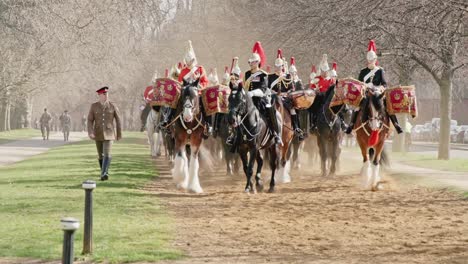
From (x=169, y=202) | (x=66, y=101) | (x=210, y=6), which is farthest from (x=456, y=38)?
(x=66, y=101)

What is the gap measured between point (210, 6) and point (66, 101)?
5978cm

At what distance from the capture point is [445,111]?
1144 inches

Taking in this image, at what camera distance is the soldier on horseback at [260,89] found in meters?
18.5

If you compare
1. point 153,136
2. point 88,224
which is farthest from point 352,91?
point 153,136

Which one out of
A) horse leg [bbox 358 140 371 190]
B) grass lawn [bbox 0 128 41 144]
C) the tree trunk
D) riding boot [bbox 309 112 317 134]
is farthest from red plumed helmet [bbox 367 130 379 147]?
grass lawn [bbox 0 128 41 144]

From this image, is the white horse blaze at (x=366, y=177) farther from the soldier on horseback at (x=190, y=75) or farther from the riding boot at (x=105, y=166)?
the riding boot at (x=105, y=166)

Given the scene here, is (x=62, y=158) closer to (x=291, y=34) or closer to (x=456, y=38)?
(x=291, y=34)

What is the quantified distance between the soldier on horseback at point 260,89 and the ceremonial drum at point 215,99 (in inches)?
27.7

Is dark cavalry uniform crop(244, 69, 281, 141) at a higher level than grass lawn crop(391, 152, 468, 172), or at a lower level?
higher

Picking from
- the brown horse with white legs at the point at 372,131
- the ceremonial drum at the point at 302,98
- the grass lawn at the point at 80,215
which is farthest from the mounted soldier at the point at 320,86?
the grass lawn at the point at 80,215

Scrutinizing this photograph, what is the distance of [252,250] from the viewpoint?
1105 centimetres

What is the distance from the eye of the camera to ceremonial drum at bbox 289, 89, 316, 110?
20984 mm

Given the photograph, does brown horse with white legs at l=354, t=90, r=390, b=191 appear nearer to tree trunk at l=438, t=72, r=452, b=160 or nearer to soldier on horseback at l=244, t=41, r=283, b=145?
soldier on horseback at l=244, t=41, r=283, b=145

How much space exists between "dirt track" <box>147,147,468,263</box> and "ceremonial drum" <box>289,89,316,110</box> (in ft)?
6.51
